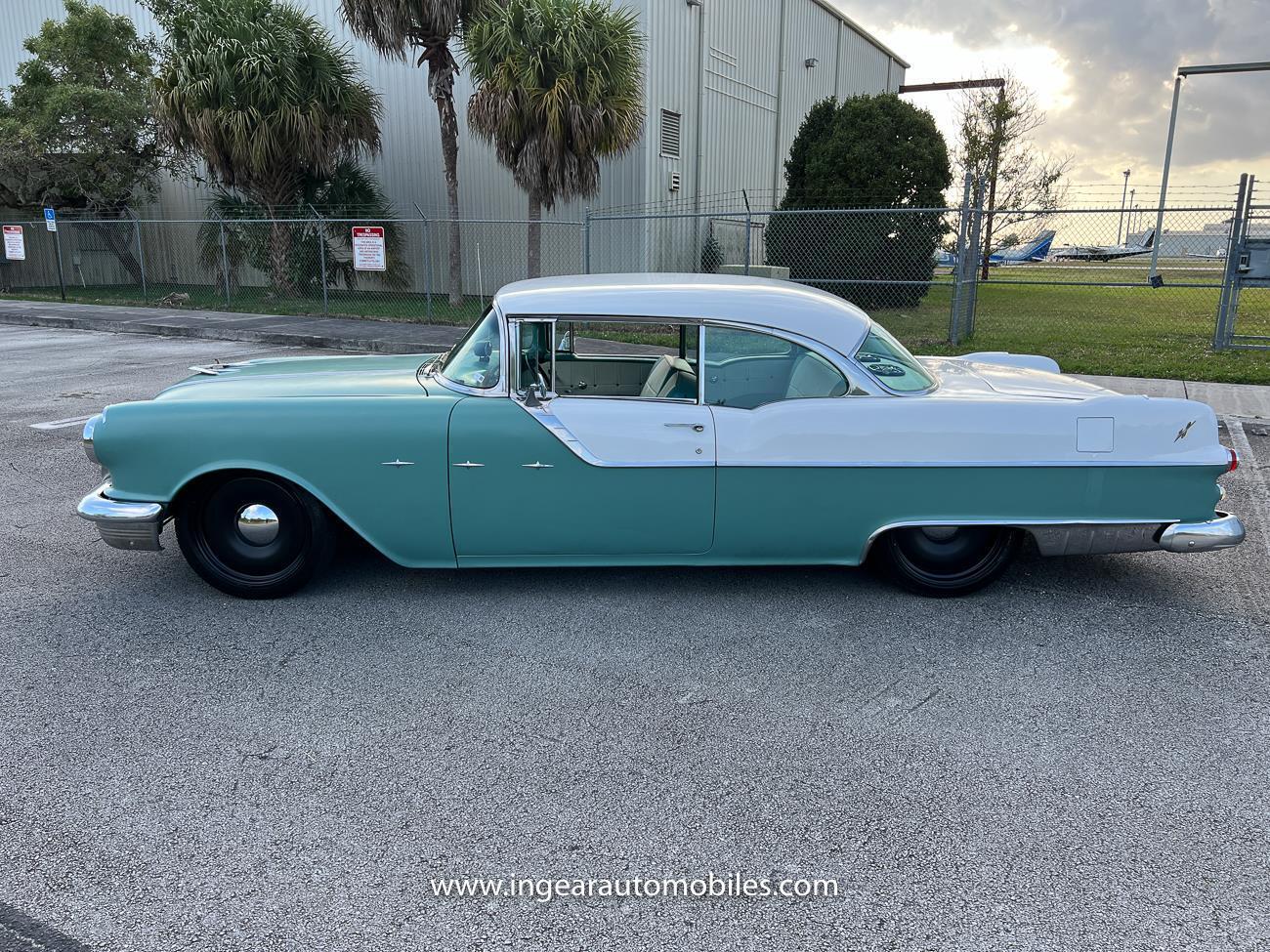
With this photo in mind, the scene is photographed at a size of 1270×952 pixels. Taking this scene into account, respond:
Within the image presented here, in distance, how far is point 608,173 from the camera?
58.8 feet

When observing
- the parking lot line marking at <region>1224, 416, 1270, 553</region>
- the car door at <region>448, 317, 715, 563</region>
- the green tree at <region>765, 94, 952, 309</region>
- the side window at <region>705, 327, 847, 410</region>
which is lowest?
the parking lot line marking at <region>1224, 416, 1270, 553</region>

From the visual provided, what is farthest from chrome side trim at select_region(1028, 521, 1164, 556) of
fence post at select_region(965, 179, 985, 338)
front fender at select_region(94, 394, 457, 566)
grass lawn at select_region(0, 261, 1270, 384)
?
fence post at select_region(965, 179, 985, 338)

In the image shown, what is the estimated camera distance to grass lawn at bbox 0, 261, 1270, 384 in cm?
1064

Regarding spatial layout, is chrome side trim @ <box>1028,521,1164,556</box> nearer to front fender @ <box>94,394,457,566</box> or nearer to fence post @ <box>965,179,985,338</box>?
front fender @ <box>94,394,457,566</box>

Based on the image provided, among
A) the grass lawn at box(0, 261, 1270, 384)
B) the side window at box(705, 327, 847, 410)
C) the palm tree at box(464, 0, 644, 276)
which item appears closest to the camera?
the side window at box(705, 327, 847, 410)

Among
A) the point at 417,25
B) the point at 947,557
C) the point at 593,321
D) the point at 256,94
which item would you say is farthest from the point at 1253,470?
the point at 256,94

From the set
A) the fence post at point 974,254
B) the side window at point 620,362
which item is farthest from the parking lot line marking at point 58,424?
the fence post at point 974,254

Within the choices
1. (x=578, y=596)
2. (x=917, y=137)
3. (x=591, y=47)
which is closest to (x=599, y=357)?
(x=578, y=596)

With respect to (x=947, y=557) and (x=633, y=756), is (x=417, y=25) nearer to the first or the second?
(x=947, y=557)

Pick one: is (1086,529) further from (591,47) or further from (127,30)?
(127,30)

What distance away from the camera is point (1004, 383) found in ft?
14.3

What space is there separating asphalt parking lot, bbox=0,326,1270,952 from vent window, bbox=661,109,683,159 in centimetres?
1589

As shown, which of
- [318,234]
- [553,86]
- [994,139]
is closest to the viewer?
[553,86]

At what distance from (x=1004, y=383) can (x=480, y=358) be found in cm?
248
